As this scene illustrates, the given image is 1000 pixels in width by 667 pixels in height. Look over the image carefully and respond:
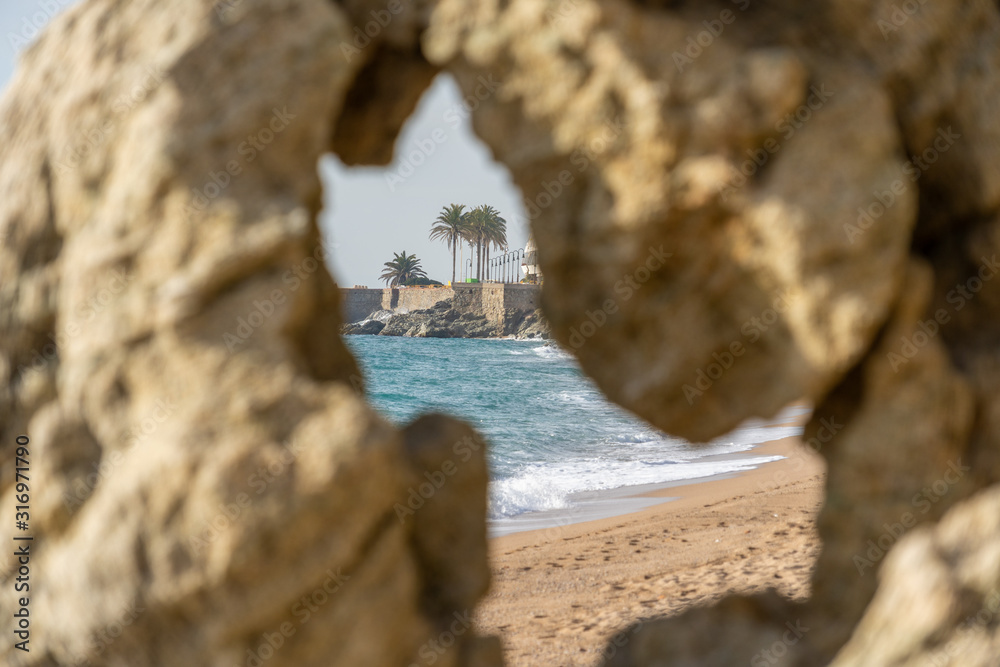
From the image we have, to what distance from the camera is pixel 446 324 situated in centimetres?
5675

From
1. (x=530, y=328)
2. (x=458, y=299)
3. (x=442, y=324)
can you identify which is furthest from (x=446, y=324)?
(x=530, y=328)

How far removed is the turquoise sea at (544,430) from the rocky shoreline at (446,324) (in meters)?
12.0

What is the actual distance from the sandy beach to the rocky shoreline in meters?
42.2

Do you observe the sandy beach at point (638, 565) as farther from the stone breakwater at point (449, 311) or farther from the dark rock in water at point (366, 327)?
the dark rock in water at point (366, 327)

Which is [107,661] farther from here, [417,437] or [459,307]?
[459,307]

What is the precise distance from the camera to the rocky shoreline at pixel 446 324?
178 ft

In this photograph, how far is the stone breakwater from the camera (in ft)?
176

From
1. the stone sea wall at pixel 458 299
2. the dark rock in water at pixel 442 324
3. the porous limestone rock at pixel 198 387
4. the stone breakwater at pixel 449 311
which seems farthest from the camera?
the dark rock in water at pixel 442 324

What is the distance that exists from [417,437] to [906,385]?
202 cm

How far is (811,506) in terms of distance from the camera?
8867 mm

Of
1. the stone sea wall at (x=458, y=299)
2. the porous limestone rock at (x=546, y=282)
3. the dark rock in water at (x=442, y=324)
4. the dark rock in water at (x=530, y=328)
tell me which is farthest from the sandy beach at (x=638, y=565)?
the dark rock in water at (x=442, y=324)

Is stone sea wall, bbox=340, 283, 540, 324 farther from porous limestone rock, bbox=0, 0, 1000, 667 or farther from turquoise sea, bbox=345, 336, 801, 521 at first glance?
porous limestone rock, bbox=0, 0, 1000, 667

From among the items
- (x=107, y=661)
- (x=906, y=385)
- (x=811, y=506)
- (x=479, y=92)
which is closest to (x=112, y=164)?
(x=479, y=92)

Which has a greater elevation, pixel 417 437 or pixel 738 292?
pixel 738 292
